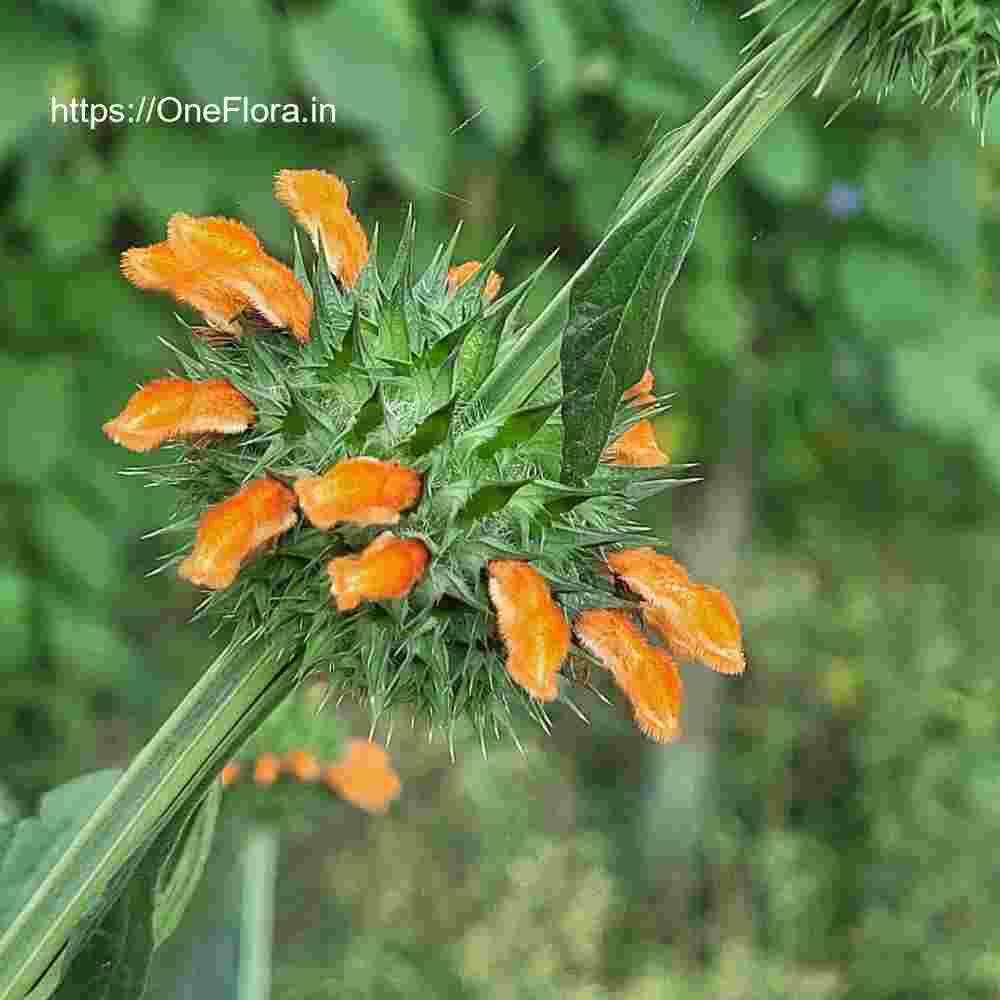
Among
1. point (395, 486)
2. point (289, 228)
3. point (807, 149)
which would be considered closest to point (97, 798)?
point (395, 486)

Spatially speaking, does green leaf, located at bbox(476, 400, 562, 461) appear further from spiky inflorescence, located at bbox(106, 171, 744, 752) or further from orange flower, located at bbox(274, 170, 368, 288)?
orange flower, located at bbox(274, 170, 368, 288)

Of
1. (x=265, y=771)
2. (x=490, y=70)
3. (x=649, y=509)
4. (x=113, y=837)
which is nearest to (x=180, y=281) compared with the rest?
(x=113, y=837)

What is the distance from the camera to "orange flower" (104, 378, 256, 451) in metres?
0.58

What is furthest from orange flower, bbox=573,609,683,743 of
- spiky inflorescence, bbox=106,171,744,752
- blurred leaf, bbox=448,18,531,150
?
blurred leaf, bbox=448,18,531,150

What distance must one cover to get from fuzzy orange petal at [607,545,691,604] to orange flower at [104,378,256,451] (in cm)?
A: 16

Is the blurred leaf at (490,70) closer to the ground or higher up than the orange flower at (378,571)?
higher up

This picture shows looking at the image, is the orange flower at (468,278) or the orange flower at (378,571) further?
the orange flower at (468,278)

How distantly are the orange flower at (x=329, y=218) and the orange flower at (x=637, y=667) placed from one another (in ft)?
0.60

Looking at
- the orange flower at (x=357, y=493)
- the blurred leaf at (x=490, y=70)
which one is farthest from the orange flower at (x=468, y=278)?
the blurred leaf at (x=490, y=70)

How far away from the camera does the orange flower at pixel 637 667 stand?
586mm

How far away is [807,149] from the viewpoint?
2314mm

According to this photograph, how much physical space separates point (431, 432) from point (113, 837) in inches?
7.4

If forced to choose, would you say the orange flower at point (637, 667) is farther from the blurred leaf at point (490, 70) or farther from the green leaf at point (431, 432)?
the blurred leaf at point (490, 70)

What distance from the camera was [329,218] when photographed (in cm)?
67
